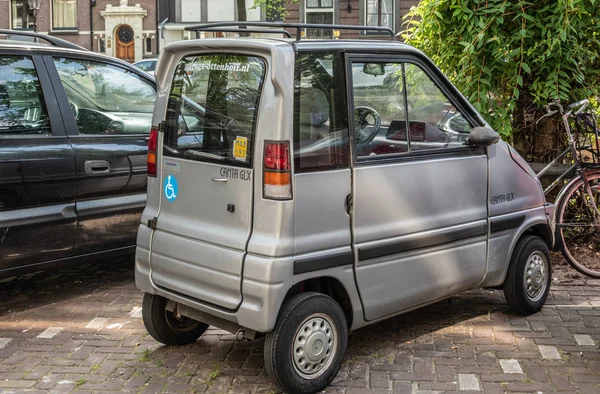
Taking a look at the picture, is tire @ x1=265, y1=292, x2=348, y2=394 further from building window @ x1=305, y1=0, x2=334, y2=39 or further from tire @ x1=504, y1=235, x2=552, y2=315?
building window @ x1=305, y1=0, x2=334, y2=39

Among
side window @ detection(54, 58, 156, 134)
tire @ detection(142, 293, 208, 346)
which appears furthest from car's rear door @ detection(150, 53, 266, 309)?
side window @ detection(54, 58, 156, 134)

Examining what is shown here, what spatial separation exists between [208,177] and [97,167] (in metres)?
1.93

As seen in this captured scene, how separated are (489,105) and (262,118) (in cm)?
322

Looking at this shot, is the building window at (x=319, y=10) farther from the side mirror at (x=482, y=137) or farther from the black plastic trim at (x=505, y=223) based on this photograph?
the side mirror at (x=482, y=137)

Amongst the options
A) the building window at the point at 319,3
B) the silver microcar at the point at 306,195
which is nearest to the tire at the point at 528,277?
the silver microcar at the point at 306,195

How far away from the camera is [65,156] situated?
5891 mm

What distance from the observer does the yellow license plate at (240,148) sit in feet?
14.0

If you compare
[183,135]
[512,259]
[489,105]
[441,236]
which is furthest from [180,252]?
[489,105]

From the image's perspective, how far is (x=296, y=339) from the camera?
4.29m

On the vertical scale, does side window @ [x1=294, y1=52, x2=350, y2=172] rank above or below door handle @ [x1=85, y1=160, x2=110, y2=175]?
above

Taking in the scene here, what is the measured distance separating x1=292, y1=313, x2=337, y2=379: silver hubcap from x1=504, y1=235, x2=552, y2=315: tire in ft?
5.37

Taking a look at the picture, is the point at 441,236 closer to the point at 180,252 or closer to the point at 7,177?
the point at 180,252

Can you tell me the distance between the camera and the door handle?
604 centimetres

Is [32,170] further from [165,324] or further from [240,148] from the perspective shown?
[240,148]
